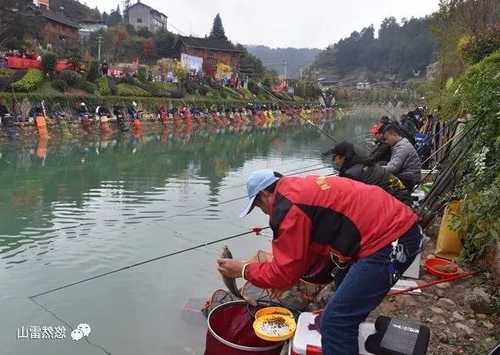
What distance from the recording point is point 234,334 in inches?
113

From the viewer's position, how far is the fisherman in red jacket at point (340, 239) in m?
2.11

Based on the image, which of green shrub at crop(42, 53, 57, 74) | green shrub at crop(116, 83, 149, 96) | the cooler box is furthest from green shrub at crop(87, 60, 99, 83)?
the cooler box

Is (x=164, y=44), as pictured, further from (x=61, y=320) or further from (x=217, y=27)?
(x=61, y=320)

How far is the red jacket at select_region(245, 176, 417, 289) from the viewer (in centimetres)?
210

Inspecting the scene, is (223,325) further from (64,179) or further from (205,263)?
(64,179)

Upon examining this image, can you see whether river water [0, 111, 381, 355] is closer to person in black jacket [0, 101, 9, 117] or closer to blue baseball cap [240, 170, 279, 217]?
blue baseball cap [240, 170, 279, 217]

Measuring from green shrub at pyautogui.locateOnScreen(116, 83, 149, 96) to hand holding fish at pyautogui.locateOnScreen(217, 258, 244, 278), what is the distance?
2461cm

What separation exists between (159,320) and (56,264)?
163 centimetres

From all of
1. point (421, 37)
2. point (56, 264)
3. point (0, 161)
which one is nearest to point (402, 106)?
point (421, 37)

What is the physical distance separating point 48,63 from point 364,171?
20.9m

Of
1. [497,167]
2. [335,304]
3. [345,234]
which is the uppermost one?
[497,167]

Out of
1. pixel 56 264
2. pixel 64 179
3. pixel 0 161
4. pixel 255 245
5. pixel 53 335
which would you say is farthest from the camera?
pixel 0 161

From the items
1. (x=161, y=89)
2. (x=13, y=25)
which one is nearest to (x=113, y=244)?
(x=13, y=25)

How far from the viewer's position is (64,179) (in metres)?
9.70
